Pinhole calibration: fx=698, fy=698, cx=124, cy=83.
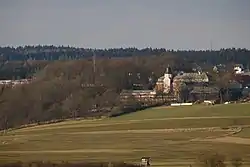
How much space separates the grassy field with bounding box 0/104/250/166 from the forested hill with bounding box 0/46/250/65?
50.8m

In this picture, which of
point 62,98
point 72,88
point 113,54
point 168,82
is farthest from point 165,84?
point 113,54

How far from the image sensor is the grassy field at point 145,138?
16344 mm

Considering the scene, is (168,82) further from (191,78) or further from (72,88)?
(72,88)

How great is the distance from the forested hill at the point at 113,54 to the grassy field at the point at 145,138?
5085cm

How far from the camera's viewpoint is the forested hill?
8731 cm

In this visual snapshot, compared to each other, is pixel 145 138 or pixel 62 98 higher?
pixel 62 98

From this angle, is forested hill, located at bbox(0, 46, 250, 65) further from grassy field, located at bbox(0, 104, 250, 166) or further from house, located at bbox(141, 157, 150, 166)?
house, located at bbox(141, 157, 150, 166)

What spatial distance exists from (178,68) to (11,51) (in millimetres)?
44573

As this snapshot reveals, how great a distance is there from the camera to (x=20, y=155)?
55.4ft

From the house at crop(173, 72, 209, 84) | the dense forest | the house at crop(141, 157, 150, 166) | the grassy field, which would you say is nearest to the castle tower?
the house at crop(173, 72, 209, 84)

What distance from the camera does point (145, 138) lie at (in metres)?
20.9

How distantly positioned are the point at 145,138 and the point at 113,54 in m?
83.4

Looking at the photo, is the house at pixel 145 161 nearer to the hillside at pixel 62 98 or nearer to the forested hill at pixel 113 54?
the hillside at pixel 62 98

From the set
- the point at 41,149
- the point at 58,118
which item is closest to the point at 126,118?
the point at 58,118
